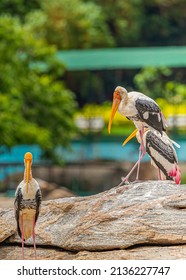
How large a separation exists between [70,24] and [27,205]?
385 inches


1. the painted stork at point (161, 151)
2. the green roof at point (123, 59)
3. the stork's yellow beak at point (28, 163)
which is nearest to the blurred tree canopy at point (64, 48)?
the green roof at point (123, 59)

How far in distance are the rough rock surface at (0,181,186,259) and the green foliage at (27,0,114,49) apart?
30.1 feet

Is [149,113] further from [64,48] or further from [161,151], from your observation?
[64,48]

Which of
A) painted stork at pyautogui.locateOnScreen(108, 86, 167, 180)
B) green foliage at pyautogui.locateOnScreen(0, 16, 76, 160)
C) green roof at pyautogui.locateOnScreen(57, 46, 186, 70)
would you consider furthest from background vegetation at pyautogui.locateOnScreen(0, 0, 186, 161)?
painted stork at pyautogui.locateOnScreen(108, 86, 167, 180)

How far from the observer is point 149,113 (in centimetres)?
444

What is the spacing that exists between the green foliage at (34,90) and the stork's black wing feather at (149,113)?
5.26m

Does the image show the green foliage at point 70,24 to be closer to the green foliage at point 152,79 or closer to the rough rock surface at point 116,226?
the green foliage at point 152,79

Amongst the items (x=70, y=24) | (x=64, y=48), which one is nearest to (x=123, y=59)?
(x=64, y=48)

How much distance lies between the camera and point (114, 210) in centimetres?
437

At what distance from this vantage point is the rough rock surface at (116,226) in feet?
14.1
